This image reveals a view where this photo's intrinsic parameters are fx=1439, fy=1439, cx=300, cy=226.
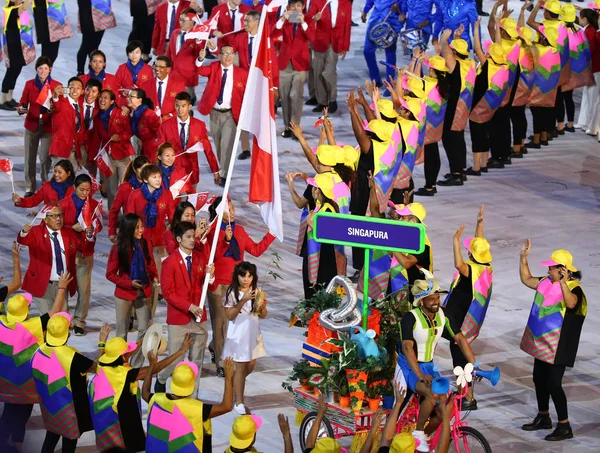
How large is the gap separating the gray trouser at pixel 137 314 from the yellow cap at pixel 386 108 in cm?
405

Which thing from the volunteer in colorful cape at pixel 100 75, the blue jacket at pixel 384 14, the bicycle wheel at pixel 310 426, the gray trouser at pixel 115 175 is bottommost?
the bicycle wheel at pixel 310 426

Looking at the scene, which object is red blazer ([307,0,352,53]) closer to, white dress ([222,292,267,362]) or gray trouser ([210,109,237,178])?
gray trouser ([210,109,237,178])

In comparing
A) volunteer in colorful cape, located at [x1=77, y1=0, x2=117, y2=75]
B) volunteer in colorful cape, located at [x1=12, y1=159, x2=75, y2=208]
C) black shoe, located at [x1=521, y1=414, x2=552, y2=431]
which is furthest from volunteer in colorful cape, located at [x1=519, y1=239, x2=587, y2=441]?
volunteer in colorful cape, located at [x1=77, y1=0, x2=117, y2=75]

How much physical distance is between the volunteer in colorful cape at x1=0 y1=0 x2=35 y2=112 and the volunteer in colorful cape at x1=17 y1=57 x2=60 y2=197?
8.38 feet

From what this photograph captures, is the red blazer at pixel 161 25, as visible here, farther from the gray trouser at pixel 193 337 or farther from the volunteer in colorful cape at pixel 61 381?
the volunteer in colorful cape at pixel 61 381

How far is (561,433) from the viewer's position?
12.9 meters

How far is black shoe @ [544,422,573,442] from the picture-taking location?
12.9 meters

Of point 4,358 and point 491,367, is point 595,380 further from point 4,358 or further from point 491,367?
point 4,358

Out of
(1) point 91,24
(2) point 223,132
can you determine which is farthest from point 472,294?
(1) point 91,24

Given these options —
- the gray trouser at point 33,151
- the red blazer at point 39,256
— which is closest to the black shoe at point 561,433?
the red blazer at point 39,256

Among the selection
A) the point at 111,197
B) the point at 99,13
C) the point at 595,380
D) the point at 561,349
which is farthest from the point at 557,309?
the point at 99,13

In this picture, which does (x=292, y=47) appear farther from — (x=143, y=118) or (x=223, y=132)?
(x=143, y=118)

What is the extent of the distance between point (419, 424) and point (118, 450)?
245 centimetres

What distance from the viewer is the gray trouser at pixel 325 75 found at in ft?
71.2
